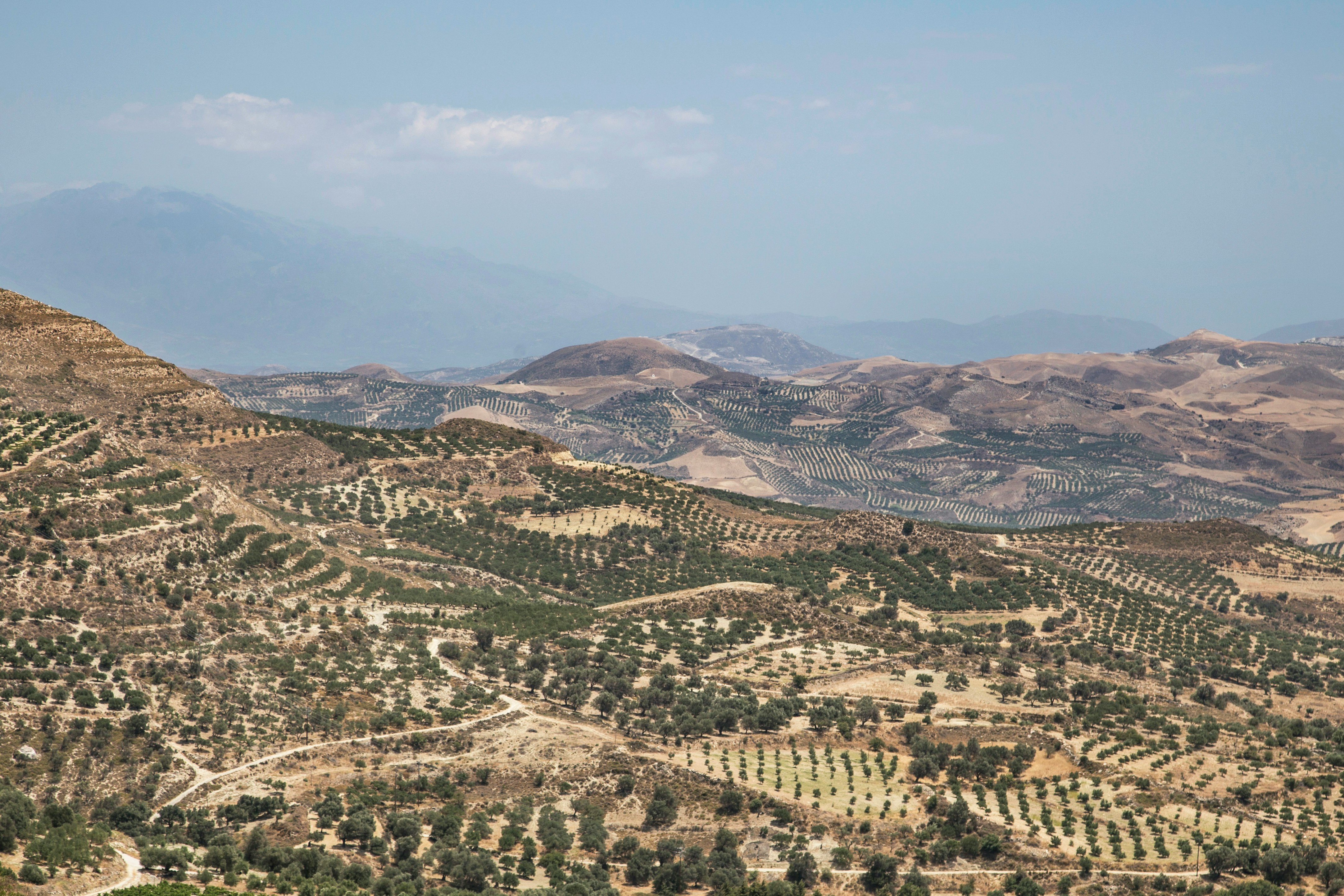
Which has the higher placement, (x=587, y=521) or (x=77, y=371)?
(x=77, y=371)

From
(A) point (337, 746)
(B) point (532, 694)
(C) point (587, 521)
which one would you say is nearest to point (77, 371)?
(C) point (587, 521)

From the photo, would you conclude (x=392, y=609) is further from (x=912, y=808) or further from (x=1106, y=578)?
(x=1106, y=578)

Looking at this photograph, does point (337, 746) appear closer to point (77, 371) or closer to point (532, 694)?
point (532, 694)

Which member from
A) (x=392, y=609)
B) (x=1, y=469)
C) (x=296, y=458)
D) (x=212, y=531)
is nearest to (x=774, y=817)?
(x=392, y=609)

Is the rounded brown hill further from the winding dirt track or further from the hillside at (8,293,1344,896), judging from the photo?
the winding dirt track

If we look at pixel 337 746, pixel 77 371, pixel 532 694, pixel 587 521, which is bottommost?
pixel 532 694

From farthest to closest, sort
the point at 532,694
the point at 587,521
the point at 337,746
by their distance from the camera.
→ the point at 587,521
the point at 532,694
the point at 337,746

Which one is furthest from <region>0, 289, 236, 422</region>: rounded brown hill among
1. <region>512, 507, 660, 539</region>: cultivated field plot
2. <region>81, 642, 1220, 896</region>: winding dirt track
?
<region>81, 642, 1220, 896</region>: winding dirt track

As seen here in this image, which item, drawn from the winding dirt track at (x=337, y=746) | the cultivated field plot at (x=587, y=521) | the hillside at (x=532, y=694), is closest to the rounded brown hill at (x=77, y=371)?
the hillside at (x=532, y=694)
